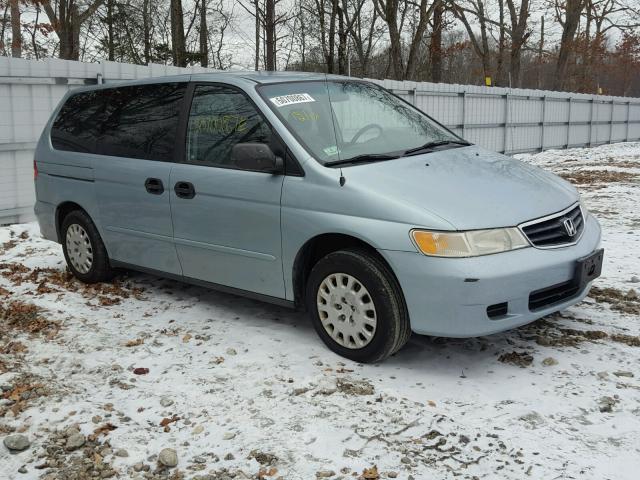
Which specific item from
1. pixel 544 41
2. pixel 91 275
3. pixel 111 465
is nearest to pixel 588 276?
pixel 111 465

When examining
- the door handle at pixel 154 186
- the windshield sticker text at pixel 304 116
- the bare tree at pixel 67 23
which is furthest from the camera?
the bare tree at pixel 67 23

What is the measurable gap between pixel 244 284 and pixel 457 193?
1585mm

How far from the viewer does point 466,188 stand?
3.81m

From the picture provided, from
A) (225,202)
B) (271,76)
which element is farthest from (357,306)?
(271,76)

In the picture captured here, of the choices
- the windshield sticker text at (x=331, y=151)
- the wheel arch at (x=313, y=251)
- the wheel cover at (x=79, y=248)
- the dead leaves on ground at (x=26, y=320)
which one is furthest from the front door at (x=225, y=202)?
the wheel cover at (x=79, y=248)

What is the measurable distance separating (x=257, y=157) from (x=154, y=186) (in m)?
1.16

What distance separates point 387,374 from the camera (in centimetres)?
380

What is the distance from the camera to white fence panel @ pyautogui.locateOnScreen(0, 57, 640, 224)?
8641 millimetres

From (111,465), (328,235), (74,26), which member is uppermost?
(74,26)

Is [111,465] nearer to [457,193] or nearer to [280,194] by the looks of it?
[280,194]

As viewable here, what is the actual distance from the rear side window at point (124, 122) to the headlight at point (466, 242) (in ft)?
7.16

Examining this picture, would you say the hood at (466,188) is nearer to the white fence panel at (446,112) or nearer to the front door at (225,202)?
the front door at (225,202)

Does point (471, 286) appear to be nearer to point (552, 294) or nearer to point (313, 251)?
point (552, 294)

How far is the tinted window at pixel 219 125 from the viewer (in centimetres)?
438
